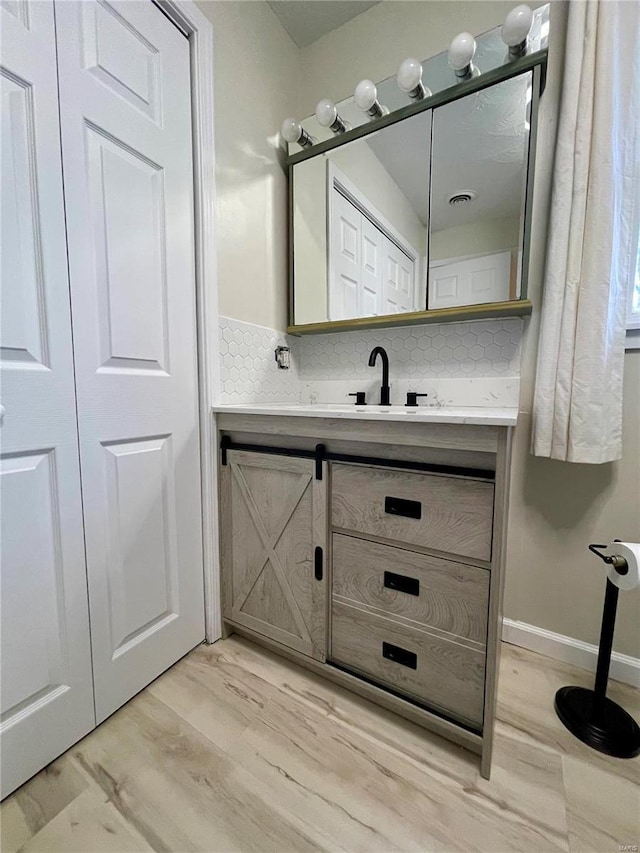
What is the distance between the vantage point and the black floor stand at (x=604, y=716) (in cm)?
98

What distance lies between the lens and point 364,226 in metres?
1.59

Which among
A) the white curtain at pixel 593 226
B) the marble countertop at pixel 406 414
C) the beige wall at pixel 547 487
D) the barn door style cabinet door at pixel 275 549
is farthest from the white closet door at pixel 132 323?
the white curtain at pixel 593 226

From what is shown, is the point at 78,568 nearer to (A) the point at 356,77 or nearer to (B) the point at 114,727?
(B) the point at 114,727

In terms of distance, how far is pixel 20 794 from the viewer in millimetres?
851

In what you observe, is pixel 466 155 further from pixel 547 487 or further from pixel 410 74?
pixel 547 487

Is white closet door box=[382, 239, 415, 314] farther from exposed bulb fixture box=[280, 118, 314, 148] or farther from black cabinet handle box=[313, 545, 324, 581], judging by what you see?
black cabinet handle box=[313, 545, 324, 581]

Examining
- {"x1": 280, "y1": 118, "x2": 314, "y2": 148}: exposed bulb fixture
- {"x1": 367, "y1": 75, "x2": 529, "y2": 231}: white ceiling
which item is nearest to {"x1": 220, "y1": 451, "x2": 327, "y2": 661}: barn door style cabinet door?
{"x1": 367, "y1": 75, "x2": 529, "y2": 231}: white ceiling

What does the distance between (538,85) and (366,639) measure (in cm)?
188

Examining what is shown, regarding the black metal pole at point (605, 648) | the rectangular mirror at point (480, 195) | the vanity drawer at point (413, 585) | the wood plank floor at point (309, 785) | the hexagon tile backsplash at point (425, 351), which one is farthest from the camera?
the hexagon tile backsplash at point (425, 351)

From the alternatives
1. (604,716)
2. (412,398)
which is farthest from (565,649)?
(412,398)

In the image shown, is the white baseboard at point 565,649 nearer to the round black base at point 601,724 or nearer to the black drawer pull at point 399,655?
the round black base at point 601,724

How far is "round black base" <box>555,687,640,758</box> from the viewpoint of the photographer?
97 cm

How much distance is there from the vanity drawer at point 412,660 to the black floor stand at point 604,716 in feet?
1.27

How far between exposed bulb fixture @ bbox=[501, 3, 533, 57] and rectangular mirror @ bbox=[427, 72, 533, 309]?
0.08 meters
